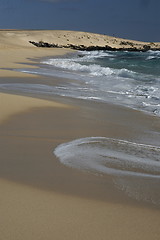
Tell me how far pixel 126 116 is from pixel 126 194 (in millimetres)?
4021

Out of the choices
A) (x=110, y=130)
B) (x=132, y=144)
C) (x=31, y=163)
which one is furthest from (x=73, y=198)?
(x=110, y=130)

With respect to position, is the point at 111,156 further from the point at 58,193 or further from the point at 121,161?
the point at 58,193

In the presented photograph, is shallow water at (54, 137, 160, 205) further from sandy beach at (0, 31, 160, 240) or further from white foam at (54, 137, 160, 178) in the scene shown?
sandy beach at (0, 31, 160, 240)

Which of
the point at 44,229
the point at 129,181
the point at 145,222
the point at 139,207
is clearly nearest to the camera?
the point at 44,229

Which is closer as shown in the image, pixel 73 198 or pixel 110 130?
pixel 73 198

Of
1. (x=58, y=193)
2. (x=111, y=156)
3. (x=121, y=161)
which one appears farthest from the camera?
(x=111, y=156)

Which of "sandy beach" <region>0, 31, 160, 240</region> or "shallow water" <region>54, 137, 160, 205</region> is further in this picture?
"shallow water" <region>54, 137, 160, 205</region>

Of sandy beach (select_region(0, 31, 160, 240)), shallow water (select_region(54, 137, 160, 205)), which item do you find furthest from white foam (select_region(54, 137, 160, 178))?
sandy beach (select_region(0, 31, 160, 240))

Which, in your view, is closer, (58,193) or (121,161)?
(58,193)

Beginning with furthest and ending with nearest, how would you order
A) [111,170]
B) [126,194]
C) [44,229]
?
[111,170] < [126,194] < [44,229]

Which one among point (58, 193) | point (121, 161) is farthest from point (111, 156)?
point (58, 193)

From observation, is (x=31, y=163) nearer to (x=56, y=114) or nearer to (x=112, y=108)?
(x=56, y=114)

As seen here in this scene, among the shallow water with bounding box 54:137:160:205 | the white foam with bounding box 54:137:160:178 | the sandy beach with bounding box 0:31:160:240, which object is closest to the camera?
the sandy beach with bounding box 0:31:160:240

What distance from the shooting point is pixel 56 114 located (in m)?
6.68
